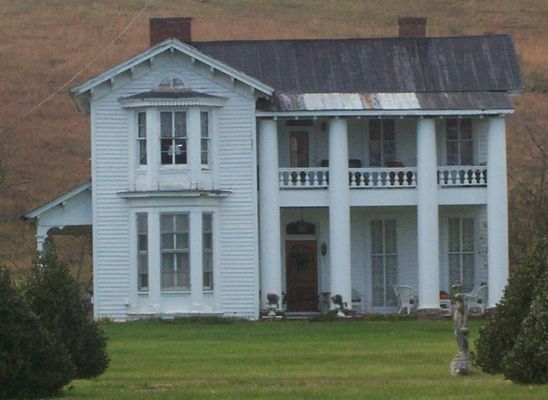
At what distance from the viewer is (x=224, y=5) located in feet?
383

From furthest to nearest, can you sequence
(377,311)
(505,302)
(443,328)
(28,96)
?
1. (28,96)
2. (377,311)
3. (443,328)
4. (505,302)

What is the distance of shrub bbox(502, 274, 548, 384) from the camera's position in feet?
80.9

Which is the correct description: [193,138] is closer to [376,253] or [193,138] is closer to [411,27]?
[376,253]

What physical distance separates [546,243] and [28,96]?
2934 inches

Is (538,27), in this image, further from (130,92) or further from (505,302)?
(505,302)

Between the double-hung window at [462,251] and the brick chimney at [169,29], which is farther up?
the brick chimney at [169,29]

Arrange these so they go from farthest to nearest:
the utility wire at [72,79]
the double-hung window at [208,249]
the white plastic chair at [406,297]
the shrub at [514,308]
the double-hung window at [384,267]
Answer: the utility wire at [72,79] → the double-hung window at [384,267] → the white plastic chair at [406,297] → the double-hung window at [208,249] → the shrub at [514,308]

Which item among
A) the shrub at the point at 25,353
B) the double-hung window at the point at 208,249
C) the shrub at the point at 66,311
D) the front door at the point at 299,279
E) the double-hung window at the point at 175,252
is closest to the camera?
the shrub at the point at 25,353

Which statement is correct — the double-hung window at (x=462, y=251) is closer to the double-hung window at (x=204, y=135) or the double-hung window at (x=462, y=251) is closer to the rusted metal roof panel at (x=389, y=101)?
the rusted metal roof panel at (x=389, y=101)

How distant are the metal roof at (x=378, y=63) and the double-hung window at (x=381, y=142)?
177 centimetres

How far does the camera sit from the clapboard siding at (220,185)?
48.8 m

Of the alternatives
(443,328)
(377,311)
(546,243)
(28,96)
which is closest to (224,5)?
(28,96)

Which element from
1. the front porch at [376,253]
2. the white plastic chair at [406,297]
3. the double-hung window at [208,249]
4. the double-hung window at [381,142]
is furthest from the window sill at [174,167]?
→ the white plastic chair at [406,297]

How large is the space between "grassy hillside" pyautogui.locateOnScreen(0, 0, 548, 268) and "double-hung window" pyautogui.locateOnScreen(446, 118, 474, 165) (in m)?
32.5
